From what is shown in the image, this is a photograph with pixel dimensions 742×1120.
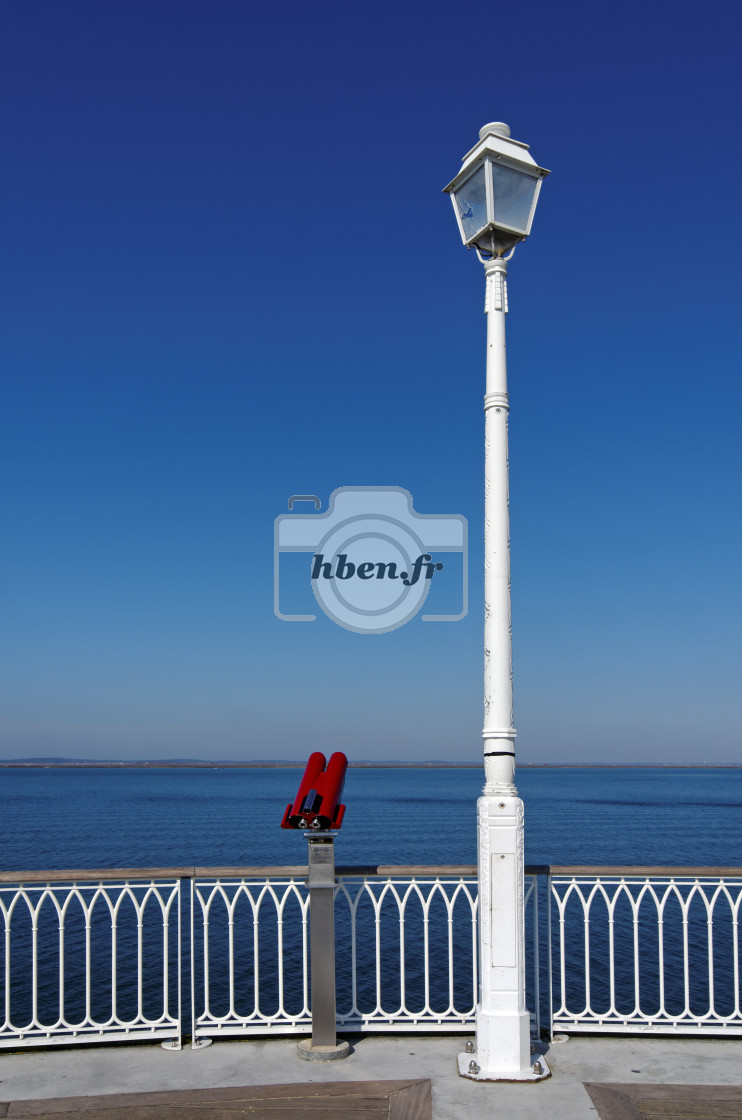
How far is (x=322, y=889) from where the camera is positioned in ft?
16.5

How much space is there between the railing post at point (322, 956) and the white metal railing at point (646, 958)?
56.3 inches

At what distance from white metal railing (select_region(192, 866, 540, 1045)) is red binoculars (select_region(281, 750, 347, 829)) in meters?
0.42

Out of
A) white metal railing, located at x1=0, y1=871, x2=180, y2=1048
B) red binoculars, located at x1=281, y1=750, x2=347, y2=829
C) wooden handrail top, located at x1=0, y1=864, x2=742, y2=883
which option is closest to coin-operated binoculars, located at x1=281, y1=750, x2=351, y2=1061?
red binoculars, located at x1=281, y1=750, x2=347, y2=829

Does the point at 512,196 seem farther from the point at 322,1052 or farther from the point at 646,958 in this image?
the point at 646,958

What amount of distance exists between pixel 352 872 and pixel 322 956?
524 mm

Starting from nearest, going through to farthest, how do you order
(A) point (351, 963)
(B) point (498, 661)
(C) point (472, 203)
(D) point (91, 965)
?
(B) point (498, 661), (C) point (472, 203), (A) point (351, 963), (D) point (91, 965)

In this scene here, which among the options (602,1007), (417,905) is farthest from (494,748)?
(417,905)

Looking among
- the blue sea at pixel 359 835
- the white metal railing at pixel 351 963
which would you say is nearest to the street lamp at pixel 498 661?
the white metal railing at pixel 351 963

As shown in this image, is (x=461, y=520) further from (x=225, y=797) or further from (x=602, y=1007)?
(x=225, y=797)

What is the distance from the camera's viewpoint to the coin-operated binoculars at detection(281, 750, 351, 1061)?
4.90 m

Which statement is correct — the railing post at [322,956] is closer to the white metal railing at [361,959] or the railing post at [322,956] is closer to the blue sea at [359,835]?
the white metal railing at [361,959]

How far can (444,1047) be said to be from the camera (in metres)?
5.04

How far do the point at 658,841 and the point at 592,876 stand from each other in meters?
38.1

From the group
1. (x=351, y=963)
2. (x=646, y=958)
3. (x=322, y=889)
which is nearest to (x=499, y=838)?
(x=322, y=889)
